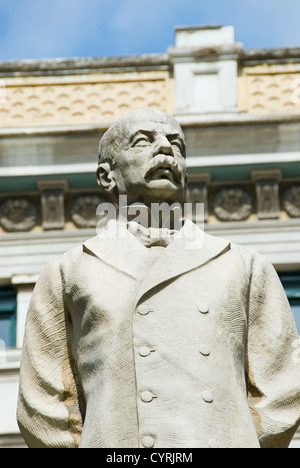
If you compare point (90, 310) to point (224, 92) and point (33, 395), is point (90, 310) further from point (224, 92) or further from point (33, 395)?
point (224, 92)

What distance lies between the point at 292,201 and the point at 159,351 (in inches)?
552

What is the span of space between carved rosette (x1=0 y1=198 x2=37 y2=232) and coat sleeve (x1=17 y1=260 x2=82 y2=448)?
44.4ft

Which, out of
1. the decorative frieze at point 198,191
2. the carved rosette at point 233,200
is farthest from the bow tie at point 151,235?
the carved rosette at point 233,200

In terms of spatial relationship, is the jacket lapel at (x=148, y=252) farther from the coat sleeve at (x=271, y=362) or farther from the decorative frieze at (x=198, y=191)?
the decorative frieze at (x=198, y=191)

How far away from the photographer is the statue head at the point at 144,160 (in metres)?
6.68

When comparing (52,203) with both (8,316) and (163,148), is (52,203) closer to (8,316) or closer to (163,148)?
(8,316)

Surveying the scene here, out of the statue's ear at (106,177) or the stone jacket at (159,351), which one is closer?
the stone jacket at (159,351)

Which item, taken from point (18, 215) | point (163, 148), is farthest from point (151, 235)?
point (18, 215)

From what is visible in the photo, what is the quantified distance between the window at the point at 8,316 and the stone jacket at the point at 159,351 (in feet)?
40.5

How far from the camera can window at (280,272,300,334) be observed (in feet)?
63.4

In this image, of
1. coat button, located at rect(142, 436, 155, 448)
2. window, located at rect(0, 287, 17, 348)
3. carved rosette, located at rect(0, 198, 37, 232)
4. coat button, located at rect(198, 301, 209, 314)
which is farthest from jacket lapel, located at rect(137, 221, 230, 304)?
carved rosette, located at rect(0, 198, 37, 232)

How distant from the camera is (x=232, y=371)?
621 cm

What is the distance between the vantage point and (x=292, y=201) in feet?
65.8

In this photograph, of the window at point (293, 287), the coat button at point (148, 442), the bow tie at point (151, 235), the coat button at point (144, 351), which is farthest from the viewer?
the window at point (293, 287)
